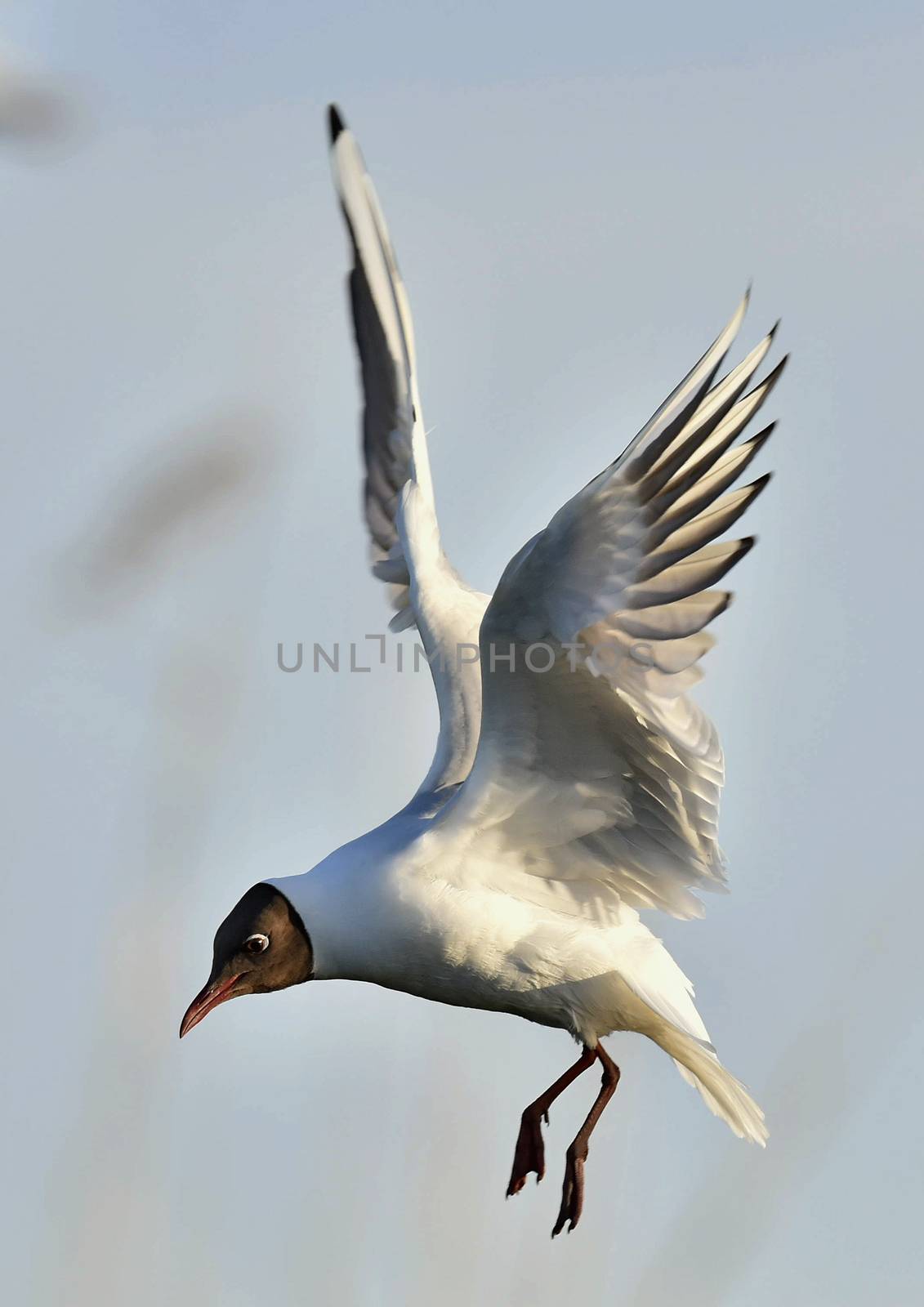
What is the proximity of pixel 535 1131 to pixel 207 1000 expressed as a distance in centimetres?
104

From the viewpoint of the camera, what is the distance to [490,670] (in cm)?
448

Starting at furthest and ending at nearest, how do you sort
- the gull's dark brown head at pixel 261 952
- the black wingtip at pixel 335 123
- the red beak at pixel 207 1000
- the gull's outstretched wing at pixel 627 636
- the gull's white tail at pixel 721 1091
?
the black wingtip at pixel 335 123 < the gull's white tail at pixel 721 1091 < the gull's dark brown head at pixel 261 952 < the red beak at pixel 207 1000 < the gull's outstretched wing at pixel 627 636

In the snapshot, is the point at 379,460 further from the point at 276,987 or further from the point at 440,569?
the point at 276,987

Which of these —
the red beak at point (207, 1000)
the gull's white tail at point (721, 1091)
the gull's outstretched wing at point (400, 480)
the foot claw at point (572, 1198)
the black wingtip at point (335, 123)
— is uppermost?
the black wingtip at point (335, 123)

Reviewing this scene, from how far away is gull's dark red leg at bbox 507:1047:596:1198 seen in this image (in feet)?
17.2

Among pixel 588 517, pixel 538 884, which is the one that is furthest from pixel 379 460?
pixel 588 517

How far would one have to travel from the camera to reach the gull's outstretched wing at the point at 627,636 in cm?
422

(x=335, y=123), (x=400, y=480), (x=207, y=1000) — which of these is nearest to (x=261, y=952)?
(x=207, y=1000)

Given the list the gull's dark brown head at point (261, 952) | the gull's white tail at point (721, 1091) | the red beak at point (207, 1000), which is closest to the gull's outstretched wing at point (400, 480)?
the gull's dark brown head at point (261, 952)

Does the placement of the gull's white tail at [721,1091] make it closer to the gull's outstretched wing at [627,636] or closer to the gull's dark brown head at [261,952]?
the gull's outstretched wing at [627,636]

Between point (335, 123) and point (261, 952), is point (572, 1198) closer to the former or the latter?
point (261, 952)

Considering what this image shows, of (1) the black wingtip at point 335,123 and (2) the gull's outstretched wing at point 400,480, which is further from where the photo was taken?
(1) the black wingtip at point 335,123

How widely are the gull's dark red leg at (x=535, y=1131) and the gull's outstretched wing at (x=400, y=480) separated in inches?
35.1

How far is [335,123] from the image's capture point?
5910 mm
